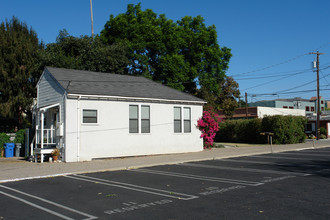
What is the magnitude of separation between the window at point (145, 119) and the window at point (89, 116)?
3.21m

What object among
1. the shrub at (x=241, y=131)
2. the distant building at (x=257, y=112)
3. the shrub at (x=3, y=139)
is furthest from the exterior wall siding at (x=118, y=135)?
the distant building at (x=257, y=112)

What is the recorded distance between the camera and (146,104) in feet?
65.4

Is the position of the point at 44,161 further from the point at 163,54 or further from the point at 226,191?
the point at 163,54

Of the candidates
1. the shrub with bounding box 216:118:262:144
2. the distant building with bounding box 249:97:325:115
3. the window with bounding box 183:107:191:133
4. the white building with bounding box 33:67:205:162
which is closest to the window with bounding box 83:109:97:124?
the white building with bounding box 33:67:205:162

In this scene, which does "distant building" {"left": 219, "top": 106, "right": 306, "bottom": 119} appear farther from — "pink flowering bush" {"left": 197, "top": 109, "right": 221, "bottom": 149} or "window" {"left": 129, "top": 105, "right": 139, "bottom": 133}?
"window" {"left": 129, "top": 105, "right": 139, "bottom": 133}

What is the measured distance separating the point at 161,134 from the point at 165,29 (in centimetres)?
1886

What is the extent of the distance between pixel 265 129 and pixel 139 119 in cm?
1598

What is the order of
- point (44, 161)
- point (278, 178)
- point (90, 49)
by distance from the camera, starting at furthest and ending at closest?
point (90, 49)
point (44, 161)
point (278, 178)

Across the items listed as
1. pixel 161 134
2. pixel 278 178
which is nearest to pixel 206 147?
pixel 161 134

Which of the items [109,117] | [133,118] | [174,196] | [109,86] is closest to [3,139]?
[109,86]

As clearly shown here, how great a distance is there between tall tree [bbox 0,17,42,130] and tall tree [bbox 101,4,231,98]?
1023 centimetres

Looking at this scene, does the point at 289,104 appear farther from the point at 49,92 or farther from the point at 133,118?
the point at 49,92

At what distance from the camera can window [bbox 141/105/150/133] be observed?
19.8 metres

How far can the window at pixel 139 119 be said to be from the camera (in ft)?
63.5
